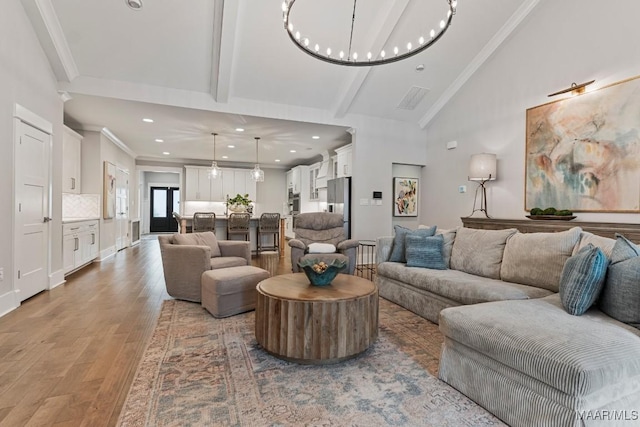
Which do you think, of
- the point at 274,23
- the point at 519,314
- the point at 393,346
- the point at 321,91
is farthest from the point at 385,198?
the point at 519,314

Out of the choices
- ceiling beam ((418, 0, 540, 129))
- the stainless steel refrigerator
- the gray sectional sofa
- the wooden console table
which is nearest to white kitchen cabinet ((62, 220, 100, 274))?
the stainless steel refrigerator

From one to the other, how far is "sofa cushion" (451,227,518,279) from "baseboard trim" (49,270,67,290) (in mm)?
4993

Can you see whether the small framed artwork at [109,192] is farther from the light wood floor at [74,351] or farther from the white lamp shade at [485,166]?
the white lamp shade at [485,166]

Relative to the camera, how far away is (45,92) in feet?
12.8

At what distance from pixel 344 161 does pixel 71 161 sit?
5.09 m

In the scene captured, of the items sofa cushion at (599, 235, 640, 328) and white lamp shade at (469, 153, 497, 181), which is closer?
sofa cushion at (599, 235, 640, 328)

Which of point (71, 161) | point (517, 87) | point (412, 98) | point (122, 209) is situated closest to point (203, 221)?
point (71, 161)

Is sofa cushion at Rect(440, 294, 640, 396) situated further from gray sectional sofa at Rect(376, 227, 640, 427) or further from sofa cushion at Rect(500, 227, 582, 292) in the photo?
sofa cushion at Rect(500, 227, 582, 292)

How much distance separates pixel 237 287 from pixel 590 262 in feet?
8.95

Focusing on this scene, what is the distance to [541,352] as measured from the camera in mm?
1432

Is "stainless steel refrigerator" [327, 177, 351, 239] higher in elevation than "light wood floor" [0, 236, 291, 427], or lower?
higher

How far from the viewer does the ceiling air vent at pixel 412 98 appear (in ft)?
17.6

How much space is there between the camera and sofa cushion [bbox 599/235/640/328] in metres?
1.70

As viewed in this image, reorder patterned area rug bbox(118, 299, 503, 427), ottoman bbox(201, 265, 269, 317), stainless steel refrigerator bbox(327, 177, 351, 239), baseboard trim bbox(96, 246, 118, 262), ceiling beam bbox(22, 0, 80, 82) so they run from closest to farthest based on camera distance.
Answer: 1. patterned area rug bbox(118, 299, 503, 427)
2. ottoman bbox(201, 265, 269, 317)
3. ceiling beam bbox(22, 0, 80, 82)
4. stainless steel refrigerator bbox(327, 177, 351, 239)
5. baseboard trim bbox(96, 246, 118, 262)
